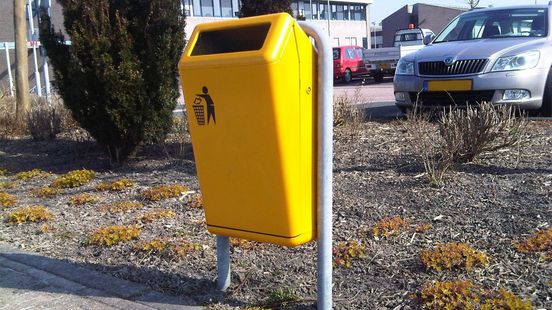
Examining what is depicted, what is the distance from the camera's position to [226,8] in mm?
45062

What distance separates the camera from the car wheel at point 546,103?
775 centimetres

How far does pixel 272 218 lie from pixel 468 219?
186 cm

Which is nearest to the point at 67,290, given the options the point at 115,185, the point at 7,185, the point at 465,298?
the point at 465,298

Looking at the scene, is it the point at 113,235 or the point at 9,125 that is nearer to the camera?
the point at 113,235

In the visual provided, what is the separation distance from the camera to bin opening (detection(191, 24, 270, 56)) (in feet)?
10.6

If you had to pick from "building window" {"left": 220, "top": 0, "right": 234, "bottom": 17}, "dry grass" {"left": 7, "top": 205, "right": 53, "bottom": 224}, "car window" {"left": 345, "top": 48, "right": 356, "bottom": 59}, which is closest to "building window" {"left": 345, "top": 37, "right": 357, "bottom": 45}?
"building window" {"left": 220, "top": 0, "right": 234, "bottom": 17}

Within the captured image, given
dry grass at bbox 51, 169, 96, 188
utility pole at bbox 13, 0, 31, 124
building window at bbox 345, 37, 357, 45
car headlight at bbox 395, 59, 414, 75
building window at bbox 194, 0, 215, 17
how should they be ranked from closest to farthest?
dry grass at bbox 51, 169, 96, 188, car headlight at bbox 395, 59, 414, 75, utility pole at bbox 13, 0, 31, 124, building window at bbox 194, 0, 215, 17, building window at bbox 345, 37, 357, 45

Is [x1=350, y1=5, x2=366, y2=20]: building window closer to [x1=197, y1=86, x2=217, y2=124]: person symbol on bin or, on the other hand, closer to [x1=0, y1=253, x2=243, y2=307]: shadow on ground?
[x1=0, y1=253, x2=243, y2=307]: shadow on ground

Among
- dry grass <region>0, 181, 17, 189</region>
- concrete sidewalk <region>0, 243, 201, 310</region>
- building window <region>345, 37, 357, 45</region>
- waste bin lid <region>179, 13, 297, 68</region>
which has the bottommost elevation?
concrete sidewalk <region>0, 243, 201, 310</region>

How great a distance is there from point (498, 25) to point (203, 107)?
708cm

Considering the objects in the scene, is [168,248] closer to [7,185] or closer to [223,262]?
[223,262]

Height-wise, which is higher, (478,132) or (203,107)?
(203,107)

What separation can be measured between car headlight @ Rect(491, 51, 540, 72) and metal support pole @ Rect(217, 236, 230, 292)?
5294 millimetres

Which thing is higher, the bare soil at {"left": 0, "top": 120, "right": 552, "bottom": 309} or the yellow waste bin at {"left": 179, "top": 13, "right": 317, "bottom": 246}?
the yellow waste bin at {"left": 179, "top": 13, "right": 317, "bottom": 246}
